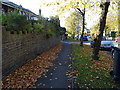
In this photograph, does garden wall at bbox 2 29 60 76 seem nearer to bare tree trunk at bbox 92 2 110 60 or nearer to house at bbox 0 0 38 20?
house at bbox 0 0 38 20

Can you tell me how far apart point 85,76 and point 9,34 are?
10.5 feet

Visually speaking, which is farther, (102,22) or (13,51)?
(102,22)

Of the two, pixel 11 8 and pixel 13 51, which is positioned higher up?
pixel 11 8

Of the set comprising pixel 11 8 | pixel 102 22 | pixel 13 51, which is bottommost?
pixel 13 51

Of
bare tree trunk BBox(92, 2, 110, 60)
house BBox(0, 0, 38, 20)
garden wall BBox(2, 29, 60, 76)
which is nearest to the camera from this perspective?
garden wall BBox(2, 29, 60, 76)

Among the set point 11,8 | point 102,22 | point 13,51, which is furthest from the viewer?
point 11,8

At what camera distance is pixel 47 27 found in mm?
14109

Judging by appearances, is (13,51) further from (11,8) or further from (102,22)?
(11,8)

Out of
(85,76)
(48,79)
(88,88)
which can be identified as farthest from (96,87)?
(48,79)

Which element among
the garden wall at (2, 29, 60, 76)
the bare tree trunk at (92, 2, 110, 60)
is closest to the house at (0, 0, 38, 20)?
the garden wall at (2, 29, 60, 76)

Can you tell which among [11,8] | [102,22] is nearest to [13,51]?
[102,22]

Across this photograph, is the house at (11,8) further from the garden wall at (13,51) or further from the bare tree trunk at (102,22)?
the bare tree trunk at (102,22)

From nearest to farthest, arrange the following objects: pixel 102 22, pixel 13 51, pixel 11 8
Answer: pixel 13 51, pixel 102 22, pixel 11 8

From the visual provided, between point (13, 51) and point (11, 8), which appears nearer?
point (13, 51)
